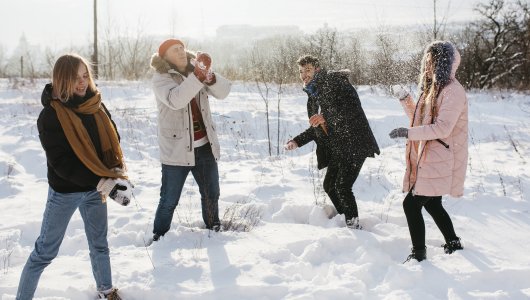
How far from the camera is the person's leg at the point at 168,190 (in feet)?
13.4

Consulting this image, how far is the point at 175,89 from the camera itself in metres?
3.76

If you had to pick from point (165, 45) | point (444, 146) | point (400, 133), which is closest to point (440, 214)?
point (444, 146)

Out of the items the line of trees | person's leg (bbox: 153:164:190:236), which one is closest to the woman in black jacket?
person's leg (bbox: 153:164:190:236)

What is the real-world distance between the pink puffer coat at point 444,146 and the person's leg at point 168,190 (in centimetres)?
202

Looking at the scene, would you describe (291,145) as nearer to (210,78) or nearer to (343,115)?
(343,115)

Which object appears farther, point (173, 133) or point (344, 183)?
point (344, 183)

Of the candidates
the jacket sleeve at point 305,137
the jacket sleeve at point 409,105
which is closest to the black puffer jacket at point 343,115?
the jacket sleeve at point 305,137

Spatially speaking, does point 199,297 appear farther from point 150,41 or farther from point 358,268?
point 150,41

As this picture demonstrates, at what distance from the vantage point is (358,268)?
3.51 metres

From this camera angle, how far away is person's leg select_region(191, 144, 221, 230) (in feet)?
13.8

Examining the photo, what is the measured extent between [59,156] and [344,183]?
104 inches

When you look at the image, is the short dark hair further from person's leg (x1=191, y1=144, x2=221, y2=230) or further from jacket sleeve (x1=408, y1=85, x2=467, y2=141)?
jacket sleeve (x1=408, y1=85, x2=467, y2=141)

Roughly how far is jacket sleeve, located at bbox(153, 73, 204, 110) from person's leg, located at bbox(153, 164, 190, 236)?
600 millimetres

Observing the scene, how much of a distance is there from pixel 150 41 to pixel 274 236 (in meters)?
24.8
